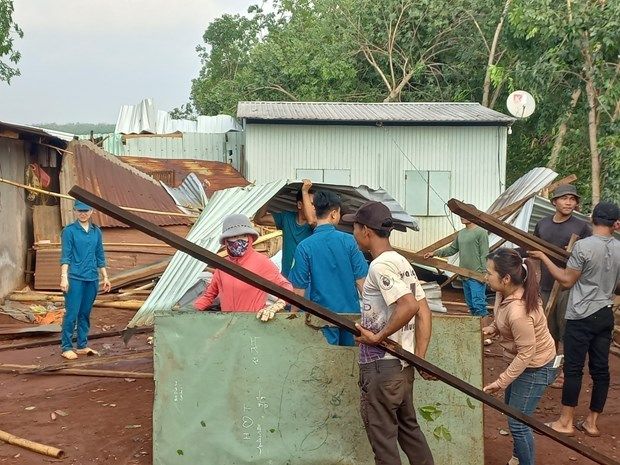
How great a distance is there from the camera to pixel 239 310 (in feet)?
16.0

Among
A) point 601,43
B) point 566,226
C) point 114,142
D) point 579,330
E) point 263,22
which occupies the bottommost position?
point 579,330

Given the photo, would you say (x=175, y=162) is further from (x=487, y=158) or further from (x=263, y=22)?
(x=263, y=22)

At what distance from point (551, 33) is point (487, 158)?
5.11 meters

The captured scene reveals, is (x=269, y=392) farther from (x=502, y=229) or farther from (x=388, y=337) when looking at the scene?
(x=502, y=229)

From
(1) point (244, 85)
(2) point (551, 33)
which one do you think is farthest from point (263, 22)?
(2) point (551, 33)

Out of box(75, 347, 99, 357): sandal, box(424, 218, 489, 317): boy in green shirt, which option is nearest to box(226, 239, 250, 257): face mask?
box(75, 347, 99, 357): sandal

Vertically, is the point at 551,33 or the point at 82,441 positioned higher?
the point at 551,33

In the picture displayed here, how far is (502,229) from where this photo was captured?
4.63 m

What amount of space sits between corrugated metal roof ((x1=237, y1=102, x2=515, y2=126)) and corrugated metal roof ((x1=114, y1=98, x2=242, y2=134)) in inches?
158

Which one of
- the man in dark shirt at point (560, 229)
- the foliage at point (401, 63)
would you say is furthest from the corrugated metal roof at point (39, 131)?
the foliage at point (401, 63)

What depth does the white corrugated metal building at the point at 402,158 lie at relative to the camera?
56.9 ft

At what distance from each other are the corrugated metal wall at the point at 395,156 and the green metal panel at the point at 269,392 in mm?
12934

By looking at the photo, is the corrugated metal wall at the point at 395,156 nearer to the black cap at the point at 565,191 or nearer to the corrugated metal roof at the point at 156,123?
the corrugated metal roof at the point at 156,123

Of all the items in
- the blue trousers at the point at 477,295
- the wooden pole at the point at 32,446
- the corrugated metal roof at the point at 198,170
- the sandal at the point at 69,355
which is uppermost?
the corrugated metal roof at the point at 198,170
